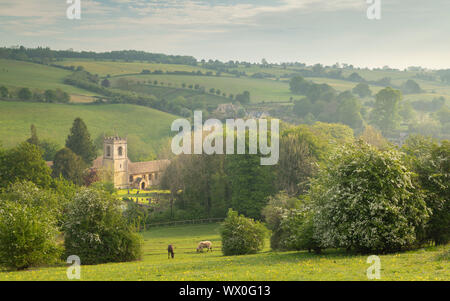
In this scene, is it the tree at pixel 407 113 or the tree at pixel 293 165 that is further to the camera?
the tree at pixel 407 113

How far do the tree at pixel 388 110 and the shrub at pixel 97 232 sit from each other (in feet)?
497

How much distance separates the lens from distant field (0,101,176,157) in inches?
5006

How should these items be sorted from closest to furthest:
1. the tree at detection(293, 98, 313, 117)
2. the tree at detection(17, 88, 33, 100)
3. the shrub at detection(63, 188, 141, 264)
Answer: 1. the shrub at detection(63, 188, 141, 264)
2. the tree at detection(17, 88, 33, 100)
3. the tree at detection(293, 98, 313, 117)

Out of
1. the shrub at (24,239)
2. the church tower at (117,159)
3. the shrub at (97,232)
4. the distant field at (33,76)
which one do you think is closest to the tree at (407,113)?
the church tower at (117,159)

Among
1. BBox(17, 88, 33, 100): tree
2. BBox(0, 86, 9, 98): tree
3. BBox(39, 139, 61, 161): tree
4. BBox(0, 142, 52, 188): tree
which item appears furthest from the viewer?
BBox(17, 88, 33, 100): tree

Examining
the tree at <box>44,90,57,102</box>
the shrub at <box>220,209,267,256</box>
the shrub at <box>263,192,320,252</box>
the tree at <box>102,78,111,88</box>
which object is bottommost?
the shrub at <box>220,209,267,256</box>

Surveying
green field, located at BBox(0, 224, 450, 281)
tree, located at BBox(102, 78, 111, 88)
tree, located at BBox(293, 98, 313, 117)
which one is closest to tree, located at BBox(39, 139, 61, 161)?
tree, located at BBox(102, 78, 111, 88)

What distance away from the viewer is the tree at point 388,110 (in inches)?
6929

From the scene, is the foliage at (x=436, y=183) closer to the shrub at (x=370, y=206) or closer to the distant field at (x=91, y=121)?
the shrub at (x=370, y=206)

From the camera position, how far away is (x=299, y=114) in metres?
190

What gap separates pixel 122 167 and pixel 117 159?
2500mm

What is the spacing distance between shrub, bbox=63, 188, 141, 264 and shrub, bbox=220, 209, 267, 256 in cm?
847

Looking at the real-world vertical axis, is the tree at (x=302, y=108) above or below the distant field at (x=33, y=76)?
below

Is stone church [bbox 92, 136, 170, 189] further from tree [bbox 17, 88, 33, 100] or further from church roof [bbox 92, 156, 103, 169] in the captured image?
tree [bbox 17, 88, 33, 100]
